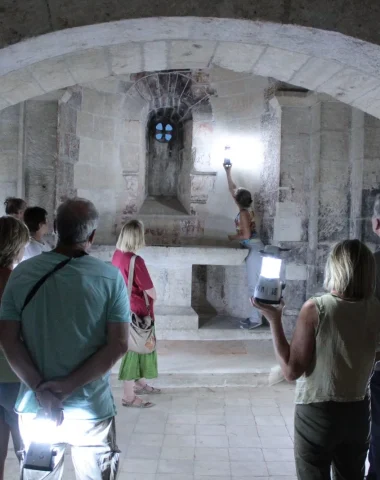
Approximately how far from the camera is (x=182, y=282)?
5.82 m

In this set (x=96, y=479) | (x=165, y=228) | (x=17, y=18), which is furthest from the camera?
(x=165, y=228)

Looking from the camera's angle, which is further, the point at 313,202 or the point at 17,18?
the point at 313,202

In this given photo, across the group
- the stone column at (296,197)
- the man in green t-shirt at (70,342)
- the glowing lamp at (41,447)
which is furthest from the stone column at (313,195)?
the glowing lamp at (41,447)

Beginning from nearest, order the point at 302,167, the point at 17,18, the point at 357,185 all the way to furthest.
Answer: the point at 17,18 → the point at 357,185 → the point at 302,167

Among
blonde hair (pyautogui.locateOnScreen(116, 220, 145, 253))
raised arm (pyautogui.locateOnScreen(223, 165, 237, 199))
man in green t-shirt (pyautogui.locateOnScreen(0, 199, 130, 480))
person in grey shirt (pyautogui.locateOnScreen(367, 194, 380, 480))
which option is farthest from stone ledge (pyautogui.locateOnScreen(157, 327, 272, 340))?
man in green t-shirt (pyautogui.locateOnScreen(0, 199, 130, 480))

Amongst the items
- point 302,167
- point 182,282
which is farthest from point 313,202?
point 182,282

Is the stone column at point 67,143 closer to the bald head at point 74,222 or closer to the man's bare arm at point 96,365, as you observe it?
the bald head at point 74,222

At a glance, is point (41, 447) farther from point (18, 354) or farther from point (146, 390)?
point (146, 390)

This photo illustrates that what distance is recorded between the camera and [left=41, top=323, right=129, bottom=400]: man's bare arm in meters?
1.60

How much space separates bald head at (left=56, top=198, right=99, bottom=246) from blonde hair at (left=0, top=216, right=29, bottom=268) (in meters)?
0.50

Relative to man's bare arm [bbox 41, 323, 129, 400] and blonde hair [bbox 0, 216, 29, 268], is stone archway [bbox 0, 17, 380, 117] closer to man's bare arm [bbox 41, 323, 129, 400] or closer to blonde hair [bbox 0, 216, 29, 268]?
blonde hair [bbox 0, 216, 29, 268]

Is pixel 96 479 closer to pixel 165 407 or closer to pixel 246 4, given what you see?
pixel 246 4

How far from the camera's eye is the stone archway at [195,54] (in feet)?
6.82

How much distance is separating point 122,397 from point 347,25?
323cm
